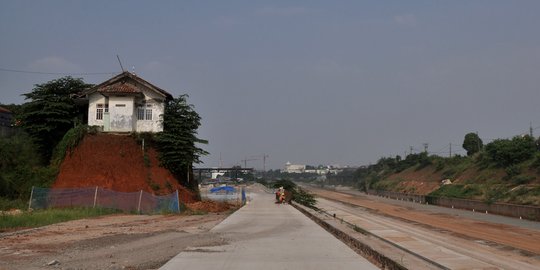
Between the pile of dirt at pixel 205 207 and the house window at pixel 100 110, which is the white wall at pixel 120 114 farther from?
the pile of dirt at pixel 205 207

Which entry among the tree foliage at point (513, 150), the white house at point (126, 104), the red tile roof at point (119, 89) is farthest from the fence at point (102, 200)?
the tree foliage at point (513, 150)

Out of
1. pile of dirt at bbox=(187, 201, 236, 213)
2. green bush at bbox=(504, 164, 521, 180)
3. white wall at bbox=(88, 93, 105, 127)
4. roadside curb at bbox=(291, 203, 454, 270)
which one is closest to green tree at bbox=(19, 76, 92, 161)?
white wall at bbox=(88, 93, 105, 127)

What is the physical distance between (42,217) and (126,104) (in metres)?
18.6

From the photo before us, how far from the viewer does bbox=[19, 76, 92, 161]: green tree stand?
128 ft

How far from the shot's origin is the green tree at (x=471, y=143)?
359 ft

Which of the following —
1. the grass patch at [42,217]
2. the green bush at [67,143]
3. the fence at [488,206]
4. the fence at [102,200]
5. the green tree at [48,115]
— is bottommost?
the fence at [488,206]

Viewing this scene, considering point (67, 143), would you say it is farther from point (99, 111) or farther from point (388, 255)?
point (388, 255)

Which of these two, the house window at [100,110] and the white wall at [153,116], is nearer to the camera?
the house window at [100,110]

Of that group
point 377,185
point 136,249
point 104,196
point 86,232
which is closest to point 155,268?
point 136,249

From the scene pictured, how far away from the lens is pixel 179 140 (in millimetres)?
41281

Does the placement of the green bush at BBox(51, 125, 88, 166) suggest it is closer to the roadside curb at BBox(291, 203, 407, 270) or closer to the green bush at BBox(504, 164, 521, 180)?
the roadside curb at BBox(291, 203, 407, 270)

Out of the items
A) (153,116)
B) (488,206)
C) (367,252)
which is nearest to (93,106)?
(153,116)

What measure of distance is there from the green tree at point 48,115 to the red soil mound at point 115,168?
8.87 ft

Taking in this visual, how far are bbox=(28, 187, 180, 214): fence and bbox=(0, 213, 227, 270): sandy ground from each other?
1043 cm
